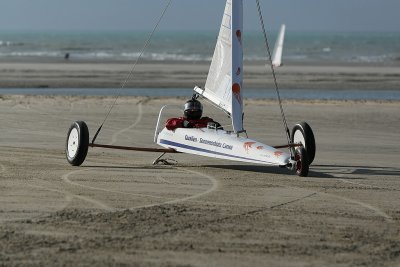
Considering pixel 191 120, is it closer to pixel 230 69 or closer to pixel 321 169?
pixel 230 69

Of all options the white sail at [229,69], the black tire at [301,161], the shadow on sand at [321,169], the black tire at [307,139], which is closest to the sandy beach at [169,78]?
the white sail at [229,69]

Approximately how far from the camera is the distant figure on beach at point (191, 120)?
17.4 m

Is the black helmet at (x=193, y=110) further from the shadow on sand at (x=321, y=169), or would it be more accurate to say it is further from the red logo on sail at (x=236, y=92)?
the shadow on sand at (x=321, y=169)

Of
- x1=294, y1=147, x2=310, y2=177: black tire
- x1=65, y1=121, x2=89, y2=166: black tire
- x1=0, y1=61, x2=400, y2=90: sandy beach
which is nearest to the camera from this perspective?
x1=294, y1=147, x2=310, y2=177: black tire

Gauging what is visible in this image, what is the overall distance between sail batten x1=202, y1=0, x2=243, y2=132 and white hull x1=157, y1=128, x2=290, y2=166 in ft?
1.86

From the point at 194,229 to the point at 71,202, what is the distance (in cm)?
235

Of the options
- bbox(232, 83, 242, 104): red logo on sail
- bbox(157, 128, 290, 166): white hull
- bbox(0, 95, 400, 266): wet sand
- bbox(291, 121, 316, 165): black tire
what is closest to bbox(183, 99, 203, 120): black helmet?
bbox(157, 128, 290, 166): white hull

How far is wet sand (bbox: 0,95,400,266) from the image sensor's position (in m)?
10.2

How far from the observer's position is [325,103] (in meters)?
31.8

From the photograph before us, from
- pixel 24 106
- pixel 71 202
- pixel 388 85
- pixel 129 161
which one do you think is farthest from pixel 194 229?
pixel 388 85

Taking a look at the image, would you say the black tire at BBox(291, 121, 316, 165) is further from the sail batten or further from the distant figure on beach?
the distant figure on beach

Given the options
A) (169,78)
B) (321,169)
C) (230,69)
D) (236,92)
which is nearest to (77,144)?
(236,92)

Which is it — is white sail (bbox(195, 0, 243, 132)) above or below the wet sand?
above

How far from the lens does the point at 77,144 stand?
54.7 feet
